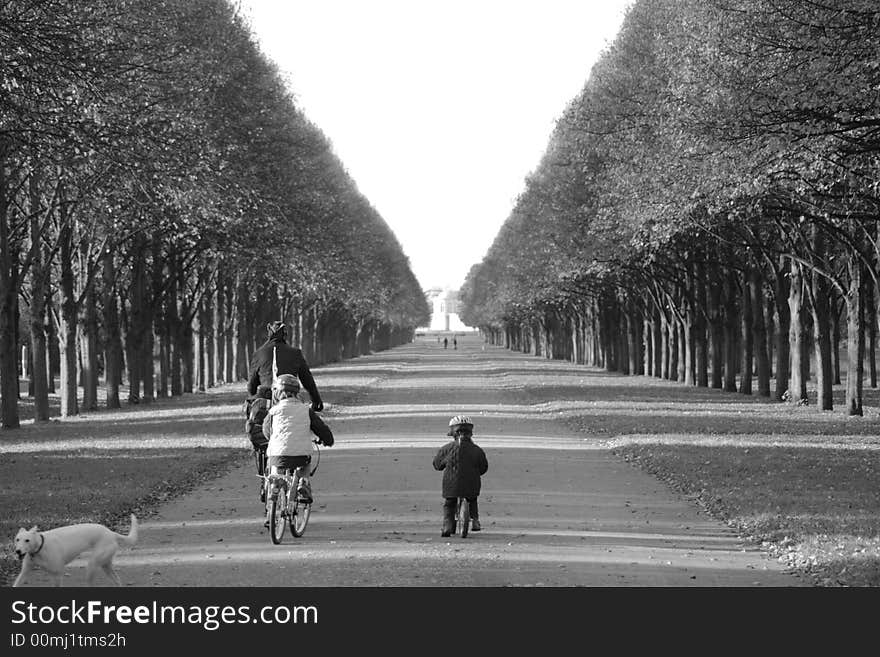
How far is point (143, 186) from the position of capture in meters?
26.6

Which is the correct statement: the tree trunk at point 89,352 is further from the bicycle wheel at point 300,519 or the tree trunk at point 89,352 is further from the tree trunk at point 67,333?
the bicycle wheel at point 300,519

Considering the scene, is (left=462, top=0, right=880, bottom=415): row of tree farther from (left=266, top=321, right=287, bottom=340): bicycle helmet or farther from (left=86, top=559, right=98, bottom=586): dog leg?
(left=86, top=559, right=98, bottom=586): dog leg

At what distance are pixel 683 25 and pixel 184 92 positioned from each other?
446 inches

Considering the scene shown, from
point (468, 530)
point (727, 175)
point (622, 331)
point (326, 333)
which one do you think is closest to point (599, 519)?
point (468, 530)

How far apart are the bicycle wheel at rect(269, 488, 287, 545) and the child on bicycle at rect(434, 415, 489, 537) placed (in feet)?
5.20

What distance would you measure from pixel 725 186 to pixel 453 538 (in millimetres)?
15002

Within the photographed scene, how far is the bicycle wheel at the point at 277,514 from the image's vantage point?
13.9 meters

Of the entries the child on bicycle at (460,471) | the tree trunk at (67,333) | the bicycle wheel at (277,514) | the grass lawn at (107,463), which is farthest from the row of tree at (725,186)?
the tree trunk at (67,333)

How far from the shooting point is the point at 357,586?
11.4 metres

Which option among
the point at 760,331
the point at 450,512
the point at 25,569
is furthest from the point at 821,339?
the point at 25,569

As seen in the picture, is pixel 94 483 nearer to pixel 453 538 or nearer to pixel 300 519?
pixel 300 519

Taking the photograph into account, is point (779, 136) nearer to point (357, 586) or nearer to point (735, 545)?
point (735, 545)

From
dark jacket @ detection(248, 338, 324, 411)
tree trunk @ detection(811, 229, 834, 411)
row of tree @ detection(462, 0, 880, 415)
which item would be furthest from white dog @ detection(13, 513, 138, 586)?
tree trunk @ detection(811, 229, 834, 411)

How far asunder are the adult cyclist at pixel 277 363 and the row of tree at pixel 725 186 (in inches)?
356
